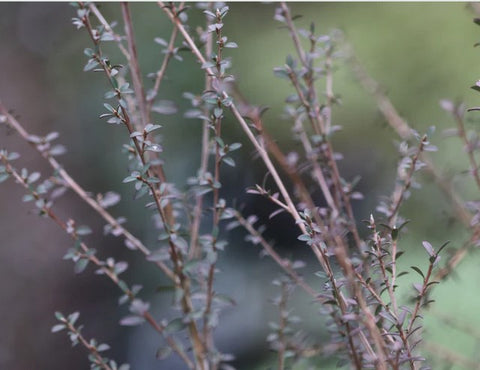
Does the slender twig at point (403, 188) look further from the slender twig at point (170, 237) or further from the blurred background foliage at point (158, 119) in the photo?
the blurred background foliage at point (158, 119)

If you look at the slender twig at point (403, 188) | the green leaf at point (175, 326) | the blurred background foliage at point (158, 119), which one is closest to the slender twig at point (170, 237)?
the green leaf at point (175, 326)

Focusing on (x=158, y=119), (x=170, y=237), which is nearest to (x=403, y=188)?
(x=170, y=237)

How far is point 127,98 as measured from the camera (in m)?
1.13

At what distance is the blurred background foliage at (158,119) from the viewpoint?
104 inches

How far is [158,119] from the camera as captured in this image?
107 inches

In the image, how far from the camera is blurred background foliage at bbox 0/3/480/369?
8.71 ft

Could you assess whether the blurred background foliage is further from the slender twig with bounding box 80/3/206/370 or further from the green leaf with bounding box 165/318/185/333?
the green leaf with bounding box 165/318/185/333

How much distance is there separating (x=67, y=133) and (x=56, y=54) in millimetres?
402

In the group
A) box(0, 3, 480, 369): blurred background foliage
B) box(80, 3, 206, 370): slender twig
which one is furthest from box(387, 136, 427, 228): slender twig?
box(0, 3, 480, 369): blurred background foliage

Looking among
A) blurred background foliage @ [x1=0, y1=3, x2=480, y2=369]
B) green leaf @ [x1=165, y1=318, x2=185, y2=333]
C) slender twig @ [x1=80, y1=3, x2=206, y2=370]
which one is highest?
blurred background foliage @ [x1=0, y1=3, x2=480, y2=369]

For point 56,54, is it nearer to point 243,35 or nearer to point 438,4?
point 243,35

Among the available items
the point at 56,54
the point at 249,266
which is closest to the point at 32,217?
the point at 56,54

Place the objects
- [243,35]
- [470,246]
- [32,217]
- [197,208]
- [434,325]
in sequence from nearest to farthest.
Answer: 1. [470,246]
2. [197,208]
3. [434,325]
4. [32,217]
5. [243,35]

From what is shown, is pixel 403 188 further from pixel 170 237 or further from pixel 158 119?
pixel 158 119
